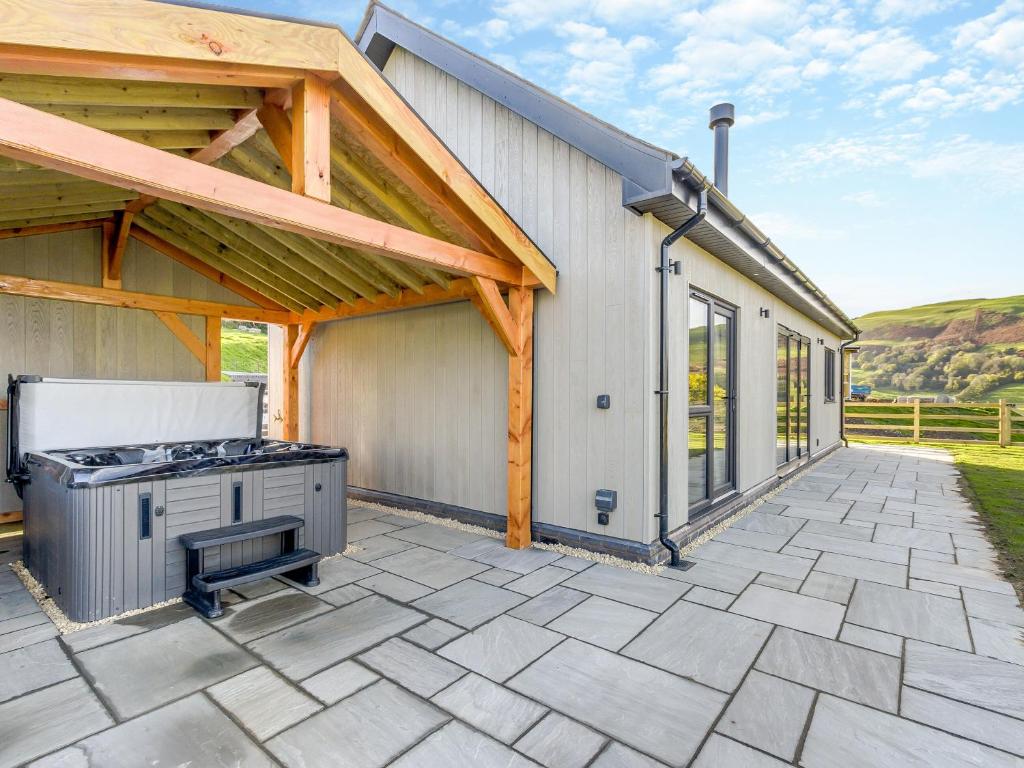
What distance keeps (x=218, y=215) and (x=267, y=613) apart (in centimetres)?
339

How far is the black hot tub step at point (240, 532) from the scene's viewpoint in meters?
2.89

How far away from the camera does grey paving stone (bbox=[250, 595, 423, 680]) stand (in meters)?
2.24

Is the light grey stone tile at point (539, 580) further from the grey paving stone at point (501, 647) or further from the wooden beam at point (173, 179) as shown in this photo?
the wooden beam at point (173, 179)

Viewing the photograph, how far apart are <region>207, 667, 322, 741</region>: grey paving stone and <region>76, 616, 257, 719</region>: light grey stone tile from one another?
0.31ft

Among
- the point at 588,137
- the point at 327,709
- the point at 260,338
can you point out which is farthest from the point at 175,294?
the point at 260,338

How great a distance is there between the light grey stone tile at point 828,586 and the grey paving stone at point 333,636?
2314 millimetres

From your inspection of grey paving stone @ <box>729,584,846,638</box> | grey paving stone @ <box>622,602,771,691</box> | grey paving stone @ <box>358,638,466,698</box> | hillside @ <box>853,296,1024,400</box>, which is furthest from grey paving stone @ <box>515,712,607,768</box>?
hillside @ <box>853,296,1024,400</box>

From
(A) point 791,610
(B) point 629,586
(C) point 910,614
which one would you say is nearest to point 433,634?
(B) point 629,586

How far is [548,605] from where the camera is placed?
2869mm

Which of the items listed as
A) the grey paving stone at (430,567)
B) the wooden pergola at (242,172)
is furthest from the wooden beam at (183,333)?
the grey paving stone at (430,567)

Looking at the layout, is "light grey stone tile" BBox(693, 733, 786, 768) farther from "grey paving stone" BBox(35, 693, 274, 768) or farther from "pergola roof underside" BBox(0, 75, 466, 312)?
"pergola roof underside" BBox(0, 75, 466, 312)

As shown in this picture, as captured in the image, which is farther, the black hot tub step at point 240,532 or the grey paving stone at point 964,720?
the black hot tub step at point 240,532

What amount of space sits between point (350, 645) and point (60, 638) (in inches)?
55.5

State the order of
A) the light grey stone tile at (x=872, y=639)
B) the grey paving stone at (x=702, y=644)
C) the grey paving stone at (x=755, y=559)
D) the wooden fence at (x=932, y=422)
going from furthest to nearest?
the wooden fence at (x=932, y=422)
the grey paving stone at (x=755, y=559)
the light grey stone tile at (x=872, y=639)
the grey paving stone at (x=702, y=644)
